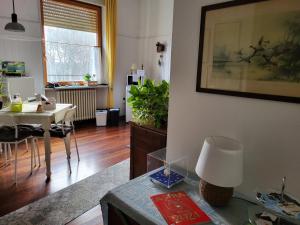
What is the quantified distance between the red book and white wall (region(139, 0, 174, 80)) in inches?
161

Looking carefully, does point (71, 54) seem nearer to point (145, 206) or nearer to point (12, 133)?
point (12, 133)

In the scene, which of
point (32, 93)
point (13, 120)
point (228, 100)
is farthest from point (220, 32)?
point (32, 93)

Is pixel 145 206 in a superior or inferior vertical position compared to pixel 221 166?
inferior

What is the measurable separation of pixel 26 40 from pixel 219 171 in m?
4.17

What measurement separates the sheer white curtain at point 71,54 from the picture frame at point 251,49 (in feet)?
13.0

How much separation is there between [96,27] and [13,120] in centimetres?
331

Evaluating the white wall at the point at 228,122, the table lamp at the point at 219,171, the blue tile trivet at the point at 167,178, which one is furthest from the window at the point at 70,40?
the table lamp at the point at 219,171

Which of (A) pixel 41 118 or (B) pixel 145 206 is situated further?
(A) pixel 41 118

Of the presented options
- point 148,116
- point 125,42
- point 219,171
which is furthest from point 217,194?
point 125,42

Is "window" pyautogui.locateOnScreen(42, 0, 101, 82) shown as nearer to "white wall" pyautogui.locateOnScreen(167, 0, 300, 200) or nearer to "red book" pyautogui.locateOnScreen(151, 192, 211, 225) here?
"white wall" pyautogui.locateOnScreen(167, 0, 300, 200)

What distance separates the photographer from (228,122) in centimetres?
128

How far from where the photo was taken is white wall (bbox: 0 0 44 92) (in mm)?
3730

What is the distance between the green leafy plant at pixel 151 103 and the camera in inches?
78.9

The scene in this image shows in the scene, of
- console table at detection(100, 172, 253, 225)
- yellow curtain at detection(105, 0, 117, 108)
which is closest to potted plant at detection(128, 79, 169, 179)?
console table at detection(100, 172, 253, 225)
